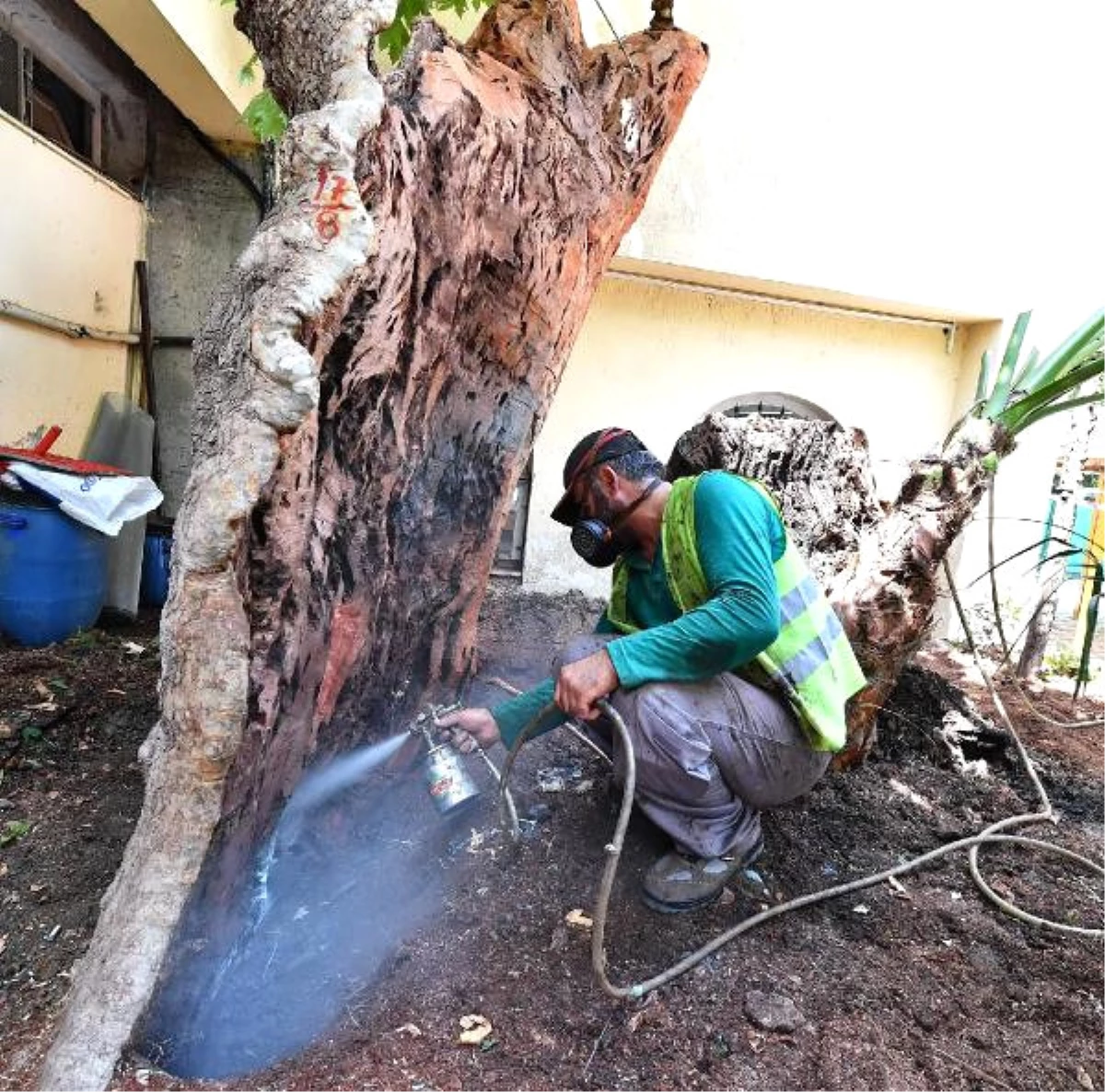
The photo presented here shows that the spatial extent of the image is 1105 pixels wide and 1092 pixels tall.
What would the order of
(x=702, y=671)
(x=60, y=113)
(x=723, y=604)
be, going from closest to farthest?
(x=723, y=604)
(x=702, y=671)
(x=60, y=113)

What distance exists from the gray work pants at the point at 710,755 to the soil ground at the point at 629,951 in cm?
20

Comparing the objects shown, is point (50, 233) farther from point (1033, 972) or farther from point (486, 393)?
point (1033, 972)

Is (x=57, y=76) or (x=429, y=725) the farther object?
(x=57, y=76)

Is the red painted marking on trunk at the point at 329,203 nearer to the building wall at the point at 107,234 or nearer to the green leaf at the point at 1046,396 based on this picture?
the green leaf at the point at 1046,396

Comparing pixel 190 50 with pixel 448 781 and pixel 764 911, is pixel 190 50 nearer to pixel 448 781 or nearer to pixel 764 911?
pixel 448 781

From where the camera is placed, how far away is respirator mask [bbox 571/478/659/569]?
229 centimetres

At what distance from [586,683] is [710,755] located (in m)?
0.45

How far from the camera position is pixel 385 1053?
157 centimetres

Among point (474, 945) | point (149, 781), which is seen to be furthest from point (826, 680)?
point (149, 781)

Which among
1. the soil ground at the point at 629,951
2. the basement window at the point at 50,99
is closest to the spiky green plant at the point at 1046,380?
the soil ground at the point at 629,951

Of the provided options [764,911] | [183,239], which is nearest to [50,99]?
[183,239]

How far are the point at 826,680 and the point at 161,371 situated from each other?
5.34 m

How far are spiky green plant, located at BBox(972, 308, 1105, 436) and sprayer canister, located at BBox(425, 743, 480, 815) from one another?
8.33 ft

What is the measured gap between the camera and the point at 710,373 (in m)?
6.07
